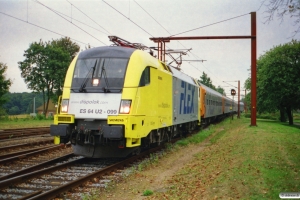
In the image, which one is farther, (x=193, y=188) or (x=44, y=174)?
(x=44, y=174)

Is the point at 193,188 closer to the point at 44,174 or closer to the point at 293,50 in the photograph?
the point at 44,174

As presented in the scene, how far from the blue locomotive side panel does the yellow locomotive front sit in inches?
153

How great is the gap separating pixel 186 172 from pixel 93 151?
291 centimetres

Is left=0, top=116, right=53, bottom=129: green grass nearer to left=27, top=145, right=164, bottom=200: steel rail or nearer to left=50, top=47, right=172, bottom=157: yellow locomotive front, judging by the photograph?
left=50, top=47, right=172, bottom=157: yellow locomotive front

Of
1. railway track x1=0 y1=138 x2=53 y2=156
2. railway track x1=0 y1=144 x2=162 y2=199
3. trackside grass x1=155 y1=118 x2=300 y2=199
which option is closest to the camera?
trackside grass x1=155 y1=118 x2=300 y2=199

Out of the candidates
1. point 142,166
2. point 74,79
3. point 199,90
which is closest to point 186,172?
point 142,166

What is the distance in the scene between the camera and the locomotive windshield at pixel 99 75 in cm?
1027

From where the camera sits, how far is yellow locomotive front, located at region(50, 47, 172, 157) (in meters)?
9.87

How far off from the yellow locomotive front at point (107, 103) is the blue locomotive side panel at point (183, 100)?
390cm

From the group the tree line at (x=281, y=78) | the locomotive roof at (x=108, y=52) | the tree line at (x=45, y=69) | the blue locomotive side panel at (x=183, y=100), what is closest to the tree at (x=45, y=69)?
the tree line at (x=45, y=69)

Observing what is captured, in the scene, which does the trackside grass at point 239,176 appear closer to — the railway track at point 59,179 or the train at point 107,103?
the railway track at point 59,179

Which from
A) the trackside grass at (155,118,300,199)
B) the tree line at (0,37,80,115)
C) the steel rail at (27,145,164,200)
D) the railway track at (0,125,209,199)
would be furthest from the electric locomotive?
the tree line at (0,37,80,115)

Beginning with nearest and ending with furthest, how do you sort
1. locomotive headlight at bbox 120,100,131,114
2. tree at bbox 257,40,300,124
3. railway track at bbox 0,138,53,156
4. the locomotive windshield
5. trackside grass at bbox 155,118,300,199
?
trackside grass at bbox 155,118,300,199
locomotive headlight at bbox 120,100,131,114
the locomotive windshield
railway track at bbox 0,138,53,156
tree at bbox 257,40,300,124

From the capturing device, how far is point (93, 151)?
10.4 metres
